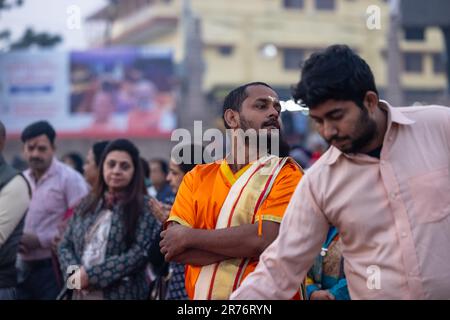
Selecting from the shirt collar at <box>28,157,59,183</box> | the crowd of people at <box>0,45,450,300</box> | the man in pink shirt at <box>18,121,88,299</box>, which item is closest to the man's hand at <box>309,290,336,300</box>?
the crowd of people at <box>0,45,450,300</box>

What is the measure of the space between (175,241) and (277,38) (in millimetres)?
39208

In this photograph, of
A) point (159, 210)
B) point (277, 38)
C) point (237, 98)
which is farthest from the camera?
point (277, 38)

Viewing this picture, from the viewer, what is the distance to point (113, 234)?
5.42 metres

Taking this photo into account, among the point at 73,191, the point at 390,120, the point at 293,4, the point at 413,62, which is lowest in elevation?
the point at 73,191

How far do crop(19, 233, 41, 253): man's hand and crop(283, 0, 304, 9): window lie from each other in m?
38.4

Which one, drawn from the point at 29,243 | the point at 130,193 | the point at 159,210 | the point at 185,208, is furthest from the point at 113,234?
the point at 185,208

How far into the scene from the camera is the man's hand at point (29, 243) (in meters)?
6.40

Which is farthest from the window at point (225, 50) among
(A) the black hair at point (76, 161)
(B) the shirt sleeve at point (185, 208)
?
(B) the shirt sleeve at point (185, 208)

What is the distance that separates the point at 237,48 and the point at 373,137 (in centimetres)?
3888

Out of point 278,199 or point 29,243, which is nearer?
point 278,199

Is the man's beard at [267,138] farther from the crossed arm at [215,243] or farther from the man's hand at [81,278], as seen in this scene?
the man's hand at [81,278]

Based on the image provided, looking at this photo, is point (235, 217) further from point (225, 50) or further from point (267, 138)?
point (225, 50)
